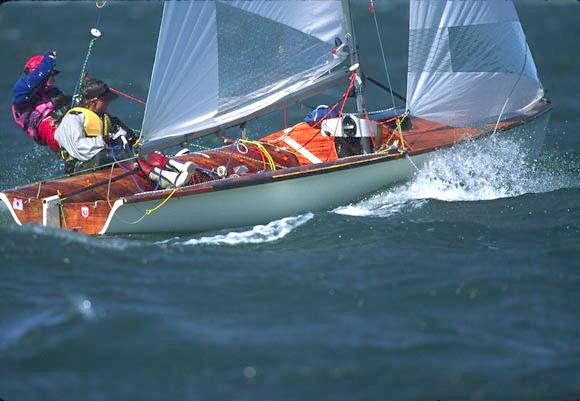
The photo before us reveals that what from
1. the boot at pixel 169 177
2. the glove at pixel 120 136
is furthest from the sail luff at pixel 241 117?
the glove at pixel 120 136

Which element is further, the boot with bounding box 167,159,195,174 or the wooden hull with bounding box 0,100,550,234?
the boot with bounding box 167,159,195,174

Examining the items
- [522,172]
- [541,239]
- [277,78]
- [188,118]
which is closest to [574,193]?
[522,172]

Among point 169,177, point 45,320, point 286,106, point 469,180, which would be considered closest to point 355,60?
point 286,106

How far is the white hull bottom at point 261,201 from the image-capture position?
9164mm

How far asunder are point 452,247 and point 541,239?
0.73 meters

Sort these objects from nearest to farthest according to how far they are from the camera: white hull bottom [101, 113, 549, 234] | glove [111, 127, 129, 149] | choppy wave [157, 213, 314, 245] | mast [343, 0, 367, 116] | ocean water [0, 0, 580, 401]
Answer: ocean water [0, 0, 580, 401], choppy wave [157, 213, 314, 245], white hull bottom [101, 113, 549, 234], mast [343, 0, 367, 116], glove [111, 127, 129, 149]

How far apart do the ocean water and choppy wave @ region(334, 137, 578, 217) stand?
0.06 ft

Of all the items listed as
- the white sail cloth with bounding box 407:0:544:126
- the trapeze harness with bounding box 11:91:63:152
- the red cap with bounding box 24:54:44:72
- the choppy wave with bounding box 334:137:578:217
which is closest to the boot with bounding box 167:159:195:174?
the trapeze harness with bounding box 11:91:63:152

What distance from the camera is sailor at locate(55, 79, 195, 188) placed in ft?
31.4

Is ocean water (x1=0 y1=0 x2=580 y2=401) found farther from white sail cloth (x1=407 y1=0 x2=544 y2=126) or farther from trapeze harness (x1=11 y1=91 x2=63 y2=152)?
trapeze harness (x1=11 y1=91 x2=63 y2=152)

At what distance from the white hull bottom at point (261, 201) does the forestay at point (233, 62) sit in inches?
29.8

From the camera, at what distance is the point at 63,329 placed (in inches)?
295

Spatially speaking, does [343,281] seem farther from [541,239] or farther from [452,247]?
[541,239]

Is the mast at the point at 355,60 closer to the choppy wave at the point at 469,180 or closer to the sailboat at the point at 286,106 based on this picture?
the sailboat at the point at 286,106
